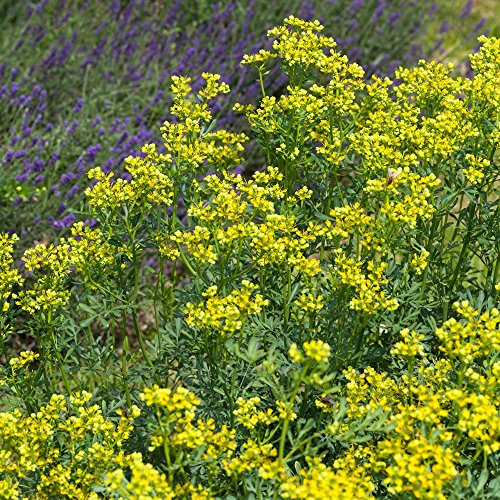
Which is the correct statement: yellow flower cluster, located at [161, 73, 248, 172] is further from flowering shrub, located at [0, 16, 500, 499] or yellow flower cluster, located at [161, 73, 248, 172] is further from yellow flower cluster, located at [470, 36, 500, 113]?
yellow flower cluster, located at [470, 36, 500, 113]

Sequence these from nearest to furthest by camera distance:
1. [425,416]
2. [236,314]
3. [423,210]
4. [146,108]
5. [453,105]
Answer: [425,416] → [236,314] → [423,210] → [453,105] → [146,108]

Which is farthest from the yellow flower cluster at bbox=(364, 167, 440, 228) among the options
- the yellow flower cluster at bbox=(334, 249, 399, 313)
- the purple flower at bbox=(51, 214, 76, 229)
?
the purple flower at bbox=(51, 214, 76, 229)

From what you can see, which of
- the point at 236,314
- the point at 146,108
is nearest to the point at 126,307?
the point at 236,314

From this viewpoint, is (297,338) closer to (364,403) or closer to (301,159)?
(364,403)

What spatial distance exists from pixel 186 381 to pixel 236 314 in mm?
→ 505

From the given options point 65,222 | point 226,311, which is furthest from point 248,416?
point 65,222

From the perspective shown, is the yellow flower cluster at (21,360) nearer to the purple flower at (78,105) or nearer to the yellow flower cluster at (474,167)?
the yellow flower cluster at (474,167)

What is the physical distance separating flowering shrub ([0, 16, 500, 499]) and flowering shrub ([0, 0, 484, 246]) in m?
1.73

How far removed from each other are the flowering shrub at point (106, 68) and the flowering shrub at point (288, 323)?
1.73 metres

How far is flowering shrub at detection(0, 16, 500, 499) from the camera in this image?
2.34 m

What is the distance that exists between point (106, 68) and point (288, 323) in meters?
3.52

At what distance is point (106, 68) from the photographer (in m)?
5.89

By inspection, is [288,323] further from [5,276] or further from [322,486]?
[5,276]

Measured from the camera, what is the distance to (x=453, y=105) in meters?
3.11
